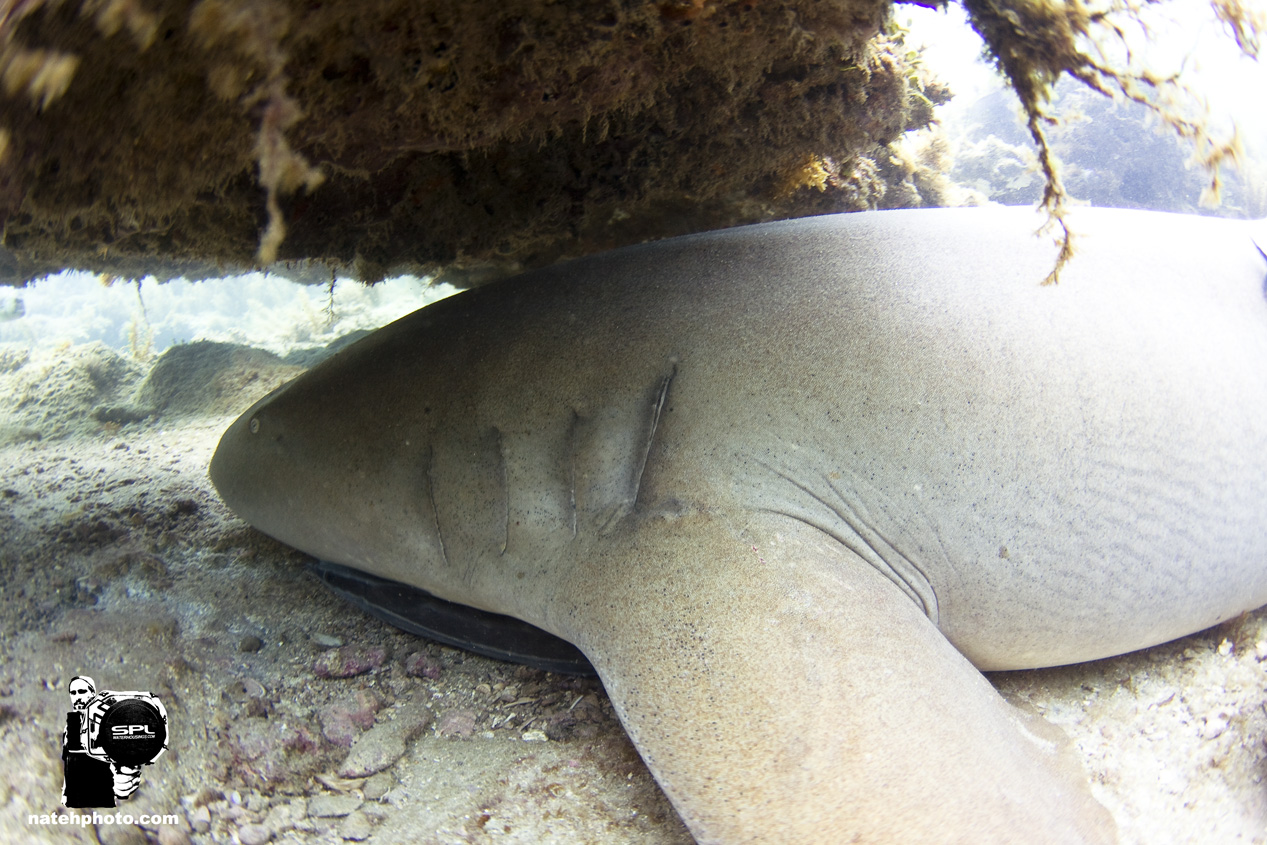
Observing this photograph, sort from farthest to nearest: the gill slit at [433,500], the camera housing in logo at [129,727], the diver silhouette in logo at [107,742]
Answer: the gill slit at [433,500]
the camera housing in logo at [129,727]
the diver silhouette in logo at [107,742]

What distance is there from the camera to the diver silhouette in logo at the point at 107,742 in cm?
143

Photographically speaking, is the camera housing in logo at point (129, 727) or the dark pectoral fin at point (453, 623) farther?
the dark pectoral fin at point (453, 623)

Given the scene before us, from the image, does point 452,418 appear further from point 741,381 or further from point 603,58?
point 603,58

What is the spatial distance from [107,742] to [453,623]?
1.02 m

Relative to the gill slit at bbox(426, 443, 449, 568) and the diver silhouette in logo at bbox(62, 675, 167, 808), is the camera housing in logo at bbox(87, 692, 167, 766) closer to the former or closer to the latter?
the diver silhouette in logo at bbox(62, 675, 167, 808)

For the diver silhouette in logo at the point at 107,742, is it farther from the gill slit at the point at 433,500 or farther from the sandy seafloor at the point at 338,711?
the gill slit at the point at 433,500

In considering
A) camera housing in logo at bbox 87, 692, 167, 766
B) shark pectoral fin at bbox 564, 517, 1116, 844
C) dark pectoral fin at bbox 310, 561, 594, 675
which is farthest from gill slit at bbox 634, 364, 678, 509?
camera housing in logo at bbox 87, 692, 167, 766

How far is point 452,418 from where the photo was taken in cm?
221

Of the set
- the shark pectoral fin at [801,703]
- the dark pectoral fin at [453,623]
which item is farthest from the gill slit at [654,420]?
the dark pectoral fin at [453,623]

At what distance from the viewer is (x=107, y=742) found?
1.64 meters

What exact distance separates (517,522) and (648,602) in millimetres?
606

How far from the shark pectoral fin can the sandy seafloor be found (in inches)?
12.5

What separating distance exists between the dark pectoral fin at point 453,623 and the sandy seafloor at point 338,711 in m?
0.06

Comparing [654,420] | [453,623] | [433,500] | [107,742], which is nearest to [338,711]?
[453,623]
